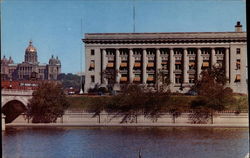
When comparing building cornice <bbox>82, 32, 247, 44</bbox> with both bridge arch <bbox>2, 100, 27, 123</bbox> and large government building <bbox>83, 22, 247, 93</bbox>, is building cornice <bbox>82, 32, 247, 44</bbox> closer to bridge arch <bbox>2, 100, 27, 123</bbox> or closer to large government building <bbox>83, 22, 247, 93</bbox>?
large government building <bbox>83, 22, 247, 93</bbox>

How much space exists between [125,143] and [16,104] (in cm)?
3198

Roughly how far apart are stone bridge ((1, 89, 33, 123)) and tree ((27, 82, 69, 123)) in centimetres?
103

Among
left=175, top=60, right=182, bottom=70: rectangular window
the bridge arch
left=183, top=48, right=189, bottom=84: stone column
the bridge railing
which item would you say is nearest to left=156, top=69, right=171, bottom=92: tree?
left=183, top=48, right=189, bottom=84: stone column

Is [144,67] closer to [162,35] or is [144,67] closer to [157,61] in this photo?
[157,61]

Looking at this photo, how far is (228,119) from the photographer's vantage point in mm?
65688

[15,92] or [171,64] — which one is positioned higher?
[171,64]

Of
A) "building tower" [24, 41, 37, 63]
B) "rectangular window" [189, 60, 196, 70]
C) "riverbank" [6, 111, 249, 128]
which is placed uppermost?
"building tower" [24, 41, 37, 63]

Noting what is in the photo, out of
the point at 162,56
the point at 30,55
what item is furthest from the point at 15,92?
the point at 30,55

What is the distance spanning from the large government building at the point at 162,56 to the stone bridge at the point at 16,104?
1958cm

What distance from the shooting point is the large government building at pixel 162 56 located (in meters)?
86.2

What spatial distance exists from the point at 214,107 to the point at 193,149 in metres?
28.5

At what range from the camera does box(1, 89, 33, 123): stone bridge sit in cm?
6944

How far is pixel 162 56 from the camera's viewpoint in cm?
9006

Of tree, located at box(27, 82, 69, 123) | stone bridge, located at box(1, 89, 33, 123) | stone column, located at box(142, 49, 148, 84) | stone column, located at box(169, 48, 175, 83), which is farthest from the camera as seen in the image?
stone column, located at box(142, 49, 148, 84)
